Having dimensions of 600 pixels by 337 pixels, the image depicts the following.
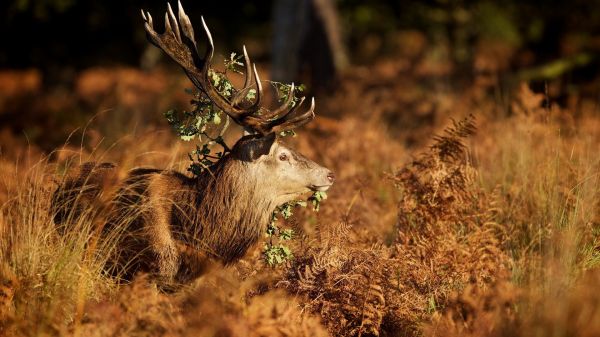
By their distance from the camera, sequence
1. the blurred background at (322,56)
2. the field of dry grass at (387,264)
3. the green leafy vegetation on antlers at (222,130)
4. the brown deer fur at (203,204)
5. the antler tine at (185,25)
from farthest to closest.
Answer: the blurred background at (322,56), the antler tine at (185,25), the green leafy vegetation on antlers at (222,130), the brown deer fur at (203,204), the field of dry grass at (387,264)

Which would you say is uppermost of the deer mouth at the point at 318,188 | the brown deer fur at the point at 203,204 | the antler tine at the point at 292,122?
the antler tine at the point at 292,122

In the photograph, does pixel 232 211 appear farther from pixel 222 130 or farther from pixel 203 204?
pixel 222 130

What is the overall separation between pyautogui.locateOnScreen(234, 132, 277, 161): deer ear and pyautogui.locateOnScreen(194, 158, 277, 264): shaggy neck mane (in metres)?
0.10

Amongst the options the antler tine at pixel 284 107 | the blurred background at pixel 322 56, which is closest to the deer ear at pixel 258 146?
the antler tine at pixel 284 107

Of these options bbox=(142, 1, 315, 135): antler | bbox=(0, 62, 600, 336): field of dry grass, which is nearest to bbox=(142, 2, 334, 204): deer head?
bbox=(142, 1, 315, 135): antler

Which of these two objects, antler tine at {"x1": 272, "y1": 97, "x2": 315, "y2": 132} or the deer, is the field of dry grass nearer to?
the deer

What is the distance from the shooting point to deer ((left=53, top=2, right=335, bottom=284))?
5965mm

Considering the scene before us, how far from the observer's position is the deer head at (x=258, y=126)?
6211 millimetres

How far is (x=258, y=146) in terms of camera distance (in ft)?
20.4

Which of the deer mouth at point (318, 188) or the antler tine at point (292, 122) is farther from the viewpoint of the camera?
the deer mouth at point (318, 188)

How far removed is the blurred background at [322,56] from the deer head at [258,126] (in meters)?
4.21

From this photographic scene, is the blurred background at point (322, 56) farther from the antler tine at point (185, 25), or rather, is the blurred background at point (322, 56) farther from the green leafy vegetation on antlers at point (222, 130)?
the antler tine at point (185, 25)

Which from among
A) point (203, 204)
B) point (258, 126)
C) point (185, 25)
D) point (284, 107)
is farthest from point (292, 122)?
point (185, 25)

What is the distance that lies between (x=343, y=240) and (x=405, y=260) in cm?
46
